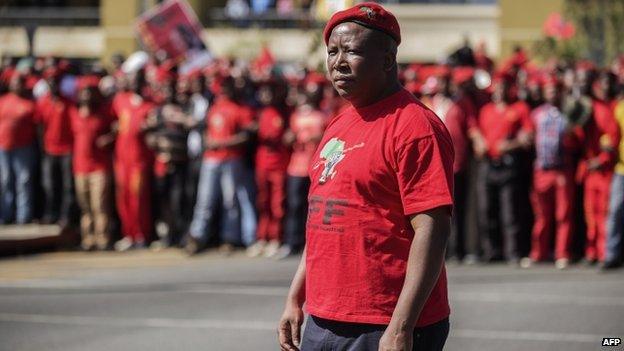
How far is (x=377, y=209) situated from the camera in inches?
179

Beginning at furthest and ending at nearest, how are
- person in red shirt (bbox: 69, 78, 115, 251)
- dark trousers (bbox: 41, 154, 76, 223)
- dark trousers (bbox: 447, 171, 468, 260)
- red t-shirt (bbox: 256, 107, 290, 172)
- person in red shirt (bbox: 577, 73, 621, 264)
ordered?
dark trousers (bbox: 41, 154, 76, 223), person in red shirt (bbox: 69, 78, 115, 251), red t-shirt (bbox: 256, 107, 290, 172), dark trousers (bbox: 447, 171, 468, 260), person in red shirt (bbox: 577, 73, 621, 264)

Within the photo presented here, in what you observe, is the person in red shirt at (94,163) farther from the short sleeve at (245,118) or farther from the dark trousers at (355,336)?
the dark trousers at (355,336)

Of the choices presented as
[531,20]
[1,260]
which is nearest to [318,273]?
[1,260]

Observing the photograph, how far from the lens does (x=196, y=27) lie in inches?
817

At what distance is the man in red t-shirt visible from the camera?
446cm

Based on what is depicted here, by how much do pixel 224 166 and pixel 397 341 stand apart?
1205 cm

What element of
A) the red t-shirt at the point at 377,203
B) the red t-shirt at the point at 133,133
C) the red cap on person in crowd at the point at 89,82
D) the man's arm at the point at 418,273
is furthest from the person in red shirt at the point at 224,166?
the man's arm at the point at 418,273

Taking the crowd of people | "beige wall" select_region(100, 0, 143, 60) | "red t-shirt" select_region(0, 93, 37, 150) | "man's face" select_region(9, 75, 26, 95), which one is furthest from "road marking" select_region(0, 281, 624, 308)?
"beige wall" select_region(100, 0, 143, 60)

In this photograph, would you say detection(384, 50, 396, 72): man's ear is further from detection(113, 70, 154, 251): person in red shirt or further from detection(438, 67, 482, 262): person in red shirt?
detection(113, 70, 154, 251): person in red shirt

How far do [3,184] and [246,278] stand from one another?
5.60 m

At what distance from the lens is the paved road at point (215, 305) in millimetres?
9711

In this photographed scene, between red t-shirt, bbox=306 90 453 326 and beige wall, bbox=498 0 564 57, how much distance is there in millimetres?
35990

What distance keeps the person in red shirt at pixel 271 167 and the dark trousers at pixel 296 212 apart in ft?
0.98

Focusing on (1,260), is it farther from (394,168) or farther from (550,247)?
(394,168)
